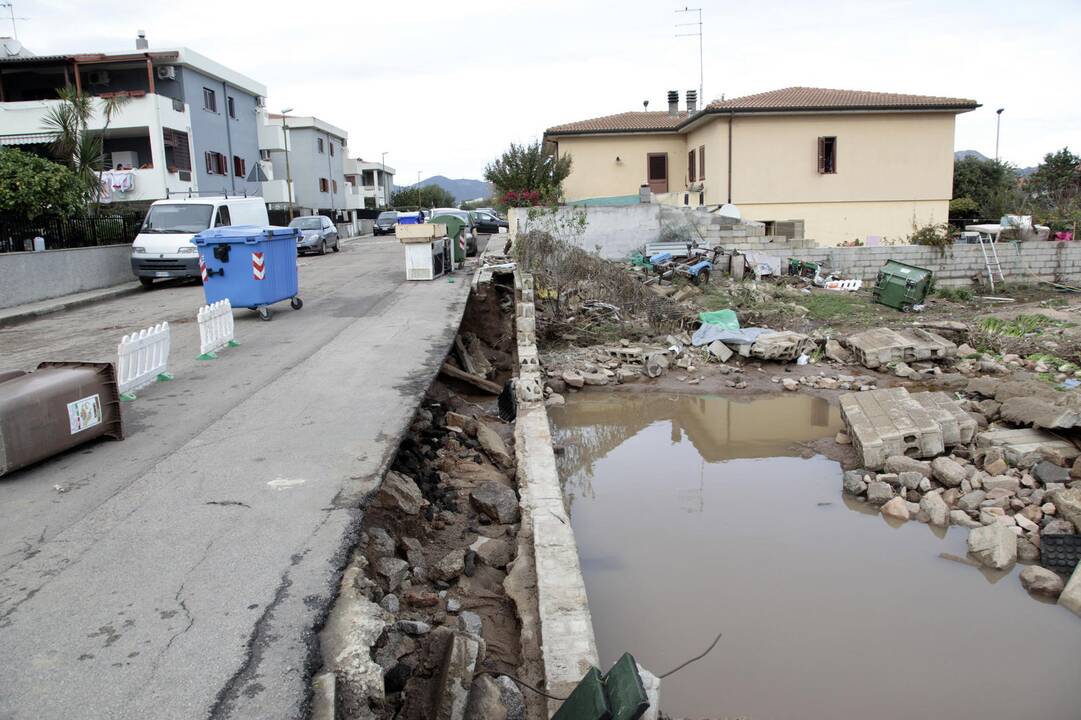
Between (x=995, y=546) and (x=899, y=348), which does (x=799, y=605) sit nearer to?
(x=995, y=546)

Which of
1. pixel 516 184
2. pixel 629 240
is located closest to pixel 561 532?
pixel 629 240

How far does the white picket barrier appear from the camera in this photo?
25.8 feet

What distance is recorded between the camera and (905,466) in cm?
880

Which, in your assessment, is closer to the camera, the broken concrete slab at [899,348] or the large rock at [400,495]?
the large rock at [400,495]

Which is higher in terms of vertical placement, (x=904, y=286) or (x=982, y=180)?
(x=982, y=180)

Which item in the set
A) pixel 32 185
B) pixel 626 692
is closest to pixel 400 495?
pixel 626 692

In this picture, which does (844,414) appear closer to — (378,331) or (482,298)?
(378,331)

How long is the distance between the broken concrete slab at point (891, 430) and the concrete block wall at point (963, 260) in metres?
13.2

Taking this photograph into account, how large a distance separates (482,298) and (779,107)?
16906mm

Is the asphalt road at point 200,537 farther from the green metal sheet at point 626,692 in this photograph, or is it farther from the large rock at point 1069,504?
the large rock at point 1069,504

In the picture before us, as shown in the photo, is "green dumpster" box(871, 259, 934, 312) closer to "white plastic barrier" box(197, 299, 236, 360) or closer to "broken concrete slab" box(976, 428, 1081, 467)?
"broken concrete slab" box(976, 428, 1081, 467)

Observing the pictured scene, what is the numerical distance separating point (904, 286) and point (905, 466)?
1161 cm

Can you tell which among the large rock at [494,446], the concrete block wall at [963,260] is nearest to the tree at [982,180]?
the concrete block wall at [963,260]

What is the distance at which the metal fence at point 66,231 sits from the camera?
17.4 metres
